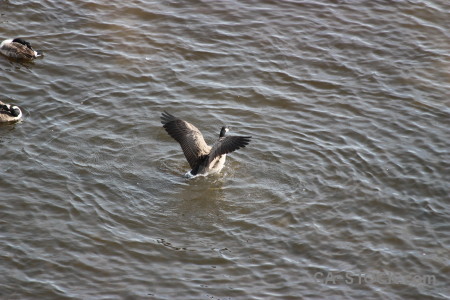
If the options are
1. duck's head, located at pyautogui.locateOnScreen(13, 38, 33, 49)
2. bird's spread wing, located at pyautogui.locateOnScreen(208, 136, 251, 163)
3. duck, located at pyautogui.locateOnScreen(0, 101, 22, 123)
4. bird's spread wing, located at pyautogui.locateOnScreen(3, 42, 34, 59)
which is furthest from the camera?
duck's head, located at pyautogui.locateOnScreen(13, 38, 33, 49)

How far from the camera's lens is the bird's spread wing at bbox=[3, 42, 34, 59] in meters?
13.0

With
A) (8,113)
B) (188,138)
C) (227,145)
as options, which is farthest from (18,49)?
(227,145)

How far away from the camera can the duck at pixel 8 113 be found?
1145 cm

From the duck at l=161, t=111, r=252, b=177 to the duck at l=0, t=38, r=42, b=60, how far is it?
364 cm

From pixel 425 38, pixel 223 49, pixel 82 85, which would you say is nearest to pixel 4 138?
pixel 82 85

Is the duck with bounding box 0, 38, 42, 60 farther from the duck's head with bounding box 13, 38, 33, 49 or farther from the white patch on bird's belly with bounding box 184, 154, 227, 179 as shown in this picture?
the white patch on bird's belly with bounding box 184, 154, 227, 179

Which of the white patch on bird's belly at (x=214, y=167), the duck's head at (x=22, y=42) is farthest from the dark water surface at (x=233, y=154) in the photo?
the duck's head at (x=22, y=42)

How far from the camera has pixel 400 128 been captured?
486 inches

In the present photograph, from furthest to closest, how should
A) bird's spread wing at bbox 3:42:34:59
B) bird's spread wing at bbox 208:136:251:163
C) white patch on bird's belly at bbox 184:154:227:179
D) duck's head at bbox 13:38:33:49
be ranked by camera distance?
1. duck's head at bbox 13:38:33:49
2. bird's spread wing at bbox 3:42:34:59
3. white patch on bird's belly at bbox 184:154:227:179
4. bird's spread wing at bbox 208:136:251:163

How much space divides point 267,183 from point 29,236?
12.5 feet

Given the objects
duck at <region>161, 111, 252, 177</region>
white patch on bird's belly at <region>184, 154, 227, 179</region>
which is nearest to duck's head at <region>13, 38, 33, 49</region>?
duck at <region>161, 111, 252, 177</region>

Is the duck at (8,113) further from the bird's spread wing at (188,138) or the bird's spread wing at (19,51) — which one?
the bird's spread wing at (188,138)

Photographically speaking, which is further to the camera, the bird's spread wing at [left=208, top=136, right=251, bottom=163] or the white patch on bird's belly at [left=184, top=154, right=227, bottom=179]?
the white patch on bird's belly at [left=184, top=154, right=227, bottom=179]

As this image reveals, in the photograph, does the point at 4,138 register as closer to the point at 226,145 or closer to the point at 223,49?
the point at 226,145
